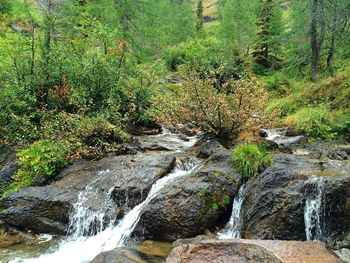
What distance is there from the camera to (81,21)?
19.6 m

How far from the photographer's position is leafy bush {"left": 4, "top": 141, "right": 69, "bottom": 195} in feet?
38.1

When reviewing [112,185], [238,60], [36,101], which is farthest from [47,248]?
[238,60]

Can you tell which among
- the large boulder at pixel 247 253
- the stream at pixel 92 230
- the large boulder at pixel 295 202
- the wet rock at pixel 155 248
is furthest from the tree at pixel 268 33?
A: the large boulder at pixel 247 253

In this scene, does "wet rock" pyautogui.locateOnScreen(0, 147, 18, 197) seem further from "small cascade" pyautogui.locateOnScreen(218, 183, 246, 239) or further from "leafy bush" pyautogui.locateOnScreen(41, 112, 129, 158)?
"small cascade" pyautogui.locateOnScreen(218, 183, 246, 239)

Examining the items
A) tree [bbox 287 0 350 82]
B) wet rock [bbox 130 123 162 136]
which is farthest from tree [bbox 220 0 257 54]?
wet rock [bbox 130 123 162 136]

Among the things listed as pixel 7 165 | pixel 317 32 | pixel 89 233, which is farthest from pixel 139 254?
pixel 317 32

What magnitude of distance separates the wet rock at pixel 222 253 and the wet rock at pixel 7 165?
27.3ft

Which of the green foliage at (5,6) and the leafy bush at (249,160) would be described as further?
the green foliage at (5,6)

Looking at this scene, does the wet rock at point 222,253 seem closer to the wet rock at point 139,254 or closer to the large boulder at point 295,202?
the wet rock at point 139,254

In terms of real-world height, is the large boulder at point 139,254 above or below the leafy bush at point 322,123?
below

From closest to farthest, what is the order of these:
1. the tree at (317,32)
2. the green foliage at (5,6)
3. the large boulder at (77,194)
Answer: the large boulder at (77,194) → the tree at (317,32) → the green foliage at (5,6)

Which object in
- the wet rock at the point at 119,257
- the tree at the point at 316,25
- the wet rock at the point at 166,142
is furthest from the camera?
the tree at the point at 316,25

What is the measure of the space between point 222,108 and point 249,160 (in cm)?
307

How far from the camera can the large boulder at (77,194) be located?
9.84m
